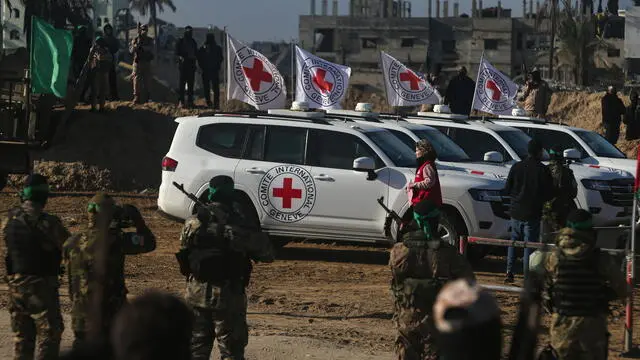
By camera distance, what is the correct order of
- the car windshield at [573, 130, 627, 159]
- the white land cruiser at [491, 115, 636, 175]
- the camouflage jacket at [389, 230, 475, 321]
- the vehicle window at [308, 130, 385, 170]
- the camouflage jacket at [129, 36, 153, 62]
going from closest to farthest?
the camouflage jacket at [389, 230, 475, 321] < the vehicle window at [308, 130, 385, 170] < the white land cruiser at [491, 115, 636, 175] < the car windshield at [573, 130, 627, 159] < the camouflage jacket at [129, 36, 153, 62]

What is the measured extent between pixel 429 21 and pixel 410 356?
66707 millimetres

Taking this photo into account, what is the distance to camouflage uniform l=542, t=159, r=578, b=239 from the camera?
1339cm

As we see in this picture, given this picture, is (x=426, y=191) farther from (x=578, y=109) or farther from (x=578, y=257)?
(x=578, y=109)

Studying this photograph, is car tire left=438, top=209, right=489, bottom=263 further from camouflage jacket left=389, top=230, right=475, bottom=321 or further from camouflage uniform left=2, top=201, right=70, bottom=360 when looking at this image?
camouflage uniform left=2, top=201, right=70, bottom=360

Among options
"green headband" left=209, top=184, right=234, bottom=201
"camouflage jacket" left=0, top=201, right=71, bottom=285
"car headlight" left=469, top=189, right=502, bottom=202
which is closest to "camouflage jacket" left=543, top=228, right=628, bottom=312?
"green headband" left=209, top=184, right=234, bottom=201

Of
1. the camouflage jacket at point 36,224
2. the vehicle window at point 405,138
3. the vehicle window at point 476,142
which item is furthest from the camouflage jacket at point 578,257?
the vehicle window at point 476,142

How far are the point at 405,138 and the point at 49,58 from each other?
7.21m

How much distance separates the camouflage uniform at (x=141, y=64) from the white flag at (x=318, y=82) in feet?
20.2

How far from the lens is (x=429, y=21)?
73.7 m

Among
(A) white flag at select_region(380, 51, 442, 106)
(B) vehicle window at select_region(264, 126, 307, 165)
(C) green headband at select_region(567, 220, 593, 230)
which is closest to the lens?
(C) green headband at select_region(567, 220, 593, 230)

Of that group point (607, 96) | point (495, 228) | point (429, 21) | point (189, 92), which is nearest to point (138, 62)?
point (189, 92)

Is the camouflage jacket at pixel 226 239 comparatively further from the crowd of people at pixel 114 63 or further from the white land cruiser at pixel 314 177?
the crowd of people at pixel 114 63

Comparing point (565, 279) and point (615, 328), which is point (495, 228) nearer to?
point (615, 328)

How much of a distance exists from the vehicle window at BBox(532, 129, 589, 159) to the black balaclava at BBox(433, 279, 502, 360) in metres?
15.1
